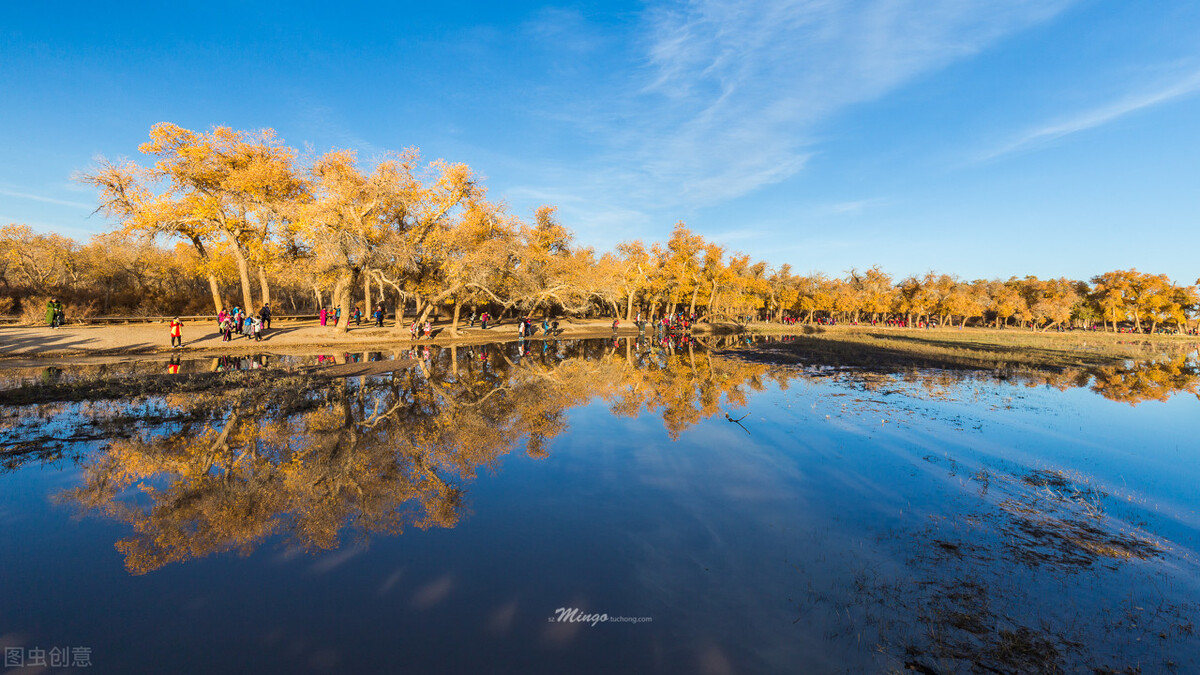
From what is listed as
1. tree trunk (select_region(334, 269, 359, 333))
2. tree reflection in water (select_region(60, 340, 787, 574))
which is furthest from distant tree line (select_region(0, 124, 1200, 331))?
tree reflection in water (select_region(60, 340, 787, 574))

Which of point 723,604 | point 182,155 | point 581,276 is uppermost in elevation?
point 182,155

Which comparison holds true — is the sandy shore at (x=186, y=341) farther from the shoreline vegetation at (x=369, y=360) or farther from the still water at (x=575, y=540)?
the still water at (x=575, y=540)

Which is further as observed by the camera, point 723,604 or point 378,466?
point 378,466

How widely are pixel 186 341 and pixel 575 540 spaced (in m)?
33.3

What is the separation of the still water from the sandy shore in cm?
1196

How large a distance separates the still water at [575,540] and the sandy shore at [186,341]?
12.0 meters

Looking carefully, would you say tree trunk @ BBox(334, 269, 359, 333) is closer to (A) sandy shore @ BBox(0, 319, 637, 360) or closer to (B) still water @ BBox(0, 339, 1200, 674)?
(A) sandy shore @ BBox(0, 319, 637, 360)

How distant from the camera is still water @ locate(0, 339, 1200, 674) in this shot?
5.02 m

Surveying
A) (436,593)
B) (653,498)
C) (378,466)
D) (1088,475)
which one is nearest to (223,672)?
(436,593)

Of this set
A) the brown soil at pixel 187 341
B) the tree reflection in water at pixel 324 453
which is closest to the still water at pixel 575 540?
the tree reflection in water at pixel 324 453

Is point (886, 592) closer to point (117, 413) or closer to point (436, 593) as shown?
point (436, 593)

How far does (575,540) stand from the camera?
24.1 feet

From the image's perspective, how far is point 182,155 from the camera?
3209cm

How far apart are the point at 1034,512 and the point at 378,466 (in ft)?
41.2
